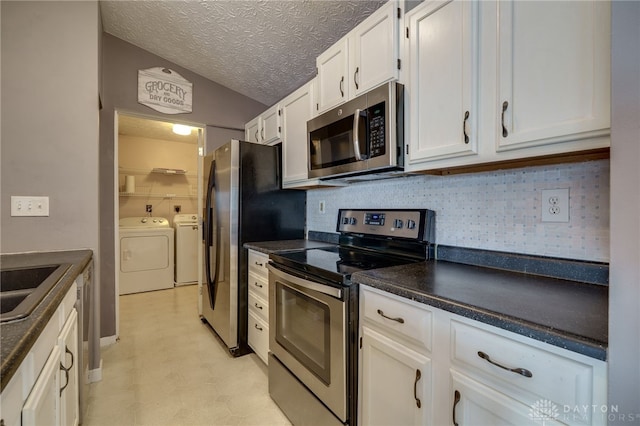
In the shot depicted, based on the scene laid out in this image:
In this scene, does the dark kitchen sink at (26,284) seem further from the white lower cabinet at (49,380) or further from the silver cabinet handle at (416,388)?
the silver cabinet handle at (416,388)

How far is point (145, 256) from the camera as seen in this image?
418cm

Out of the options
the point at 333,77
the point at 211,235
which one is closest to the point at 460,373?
the point at 333,77

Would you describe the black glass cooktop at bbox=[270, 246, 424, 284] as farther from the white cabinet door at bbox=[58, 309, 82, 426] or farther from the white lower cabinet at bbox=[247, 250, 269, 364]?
the white cabinet door at bbox=[58, 309, 82, 426]

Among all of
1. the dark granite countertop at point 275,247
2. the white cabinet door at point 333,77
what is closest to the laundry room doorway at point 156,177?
the dark granite countertop at point 275,247

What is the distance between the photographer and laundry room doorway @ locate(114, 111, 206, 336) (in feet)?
14.3

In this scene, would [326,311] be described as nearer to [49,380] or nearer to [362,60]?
[49,380]

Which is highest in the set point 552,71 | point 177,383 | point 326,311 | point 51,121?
point 51,121

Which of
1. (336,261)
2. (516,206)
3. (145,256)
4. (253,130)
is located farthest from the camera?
(145,256)

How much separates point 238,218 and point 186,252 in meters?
2.66

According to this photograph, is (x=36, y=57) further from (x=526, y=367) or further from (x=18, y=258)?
(x=526, y=367)

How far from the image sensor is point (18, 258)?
1595mm

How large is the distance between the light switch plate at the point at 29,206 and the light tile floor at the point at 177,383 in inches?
47.2

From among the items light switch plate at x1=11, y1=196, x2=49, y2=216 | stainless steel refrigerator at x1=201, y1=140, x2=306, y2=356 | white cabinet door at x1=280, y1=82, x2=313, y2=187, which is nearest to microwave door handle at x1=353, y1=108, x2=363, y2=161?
white cabinet door at x1=280, y1=82, x2=313, y2=187

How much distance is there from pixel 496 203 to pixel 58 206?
250 cm
